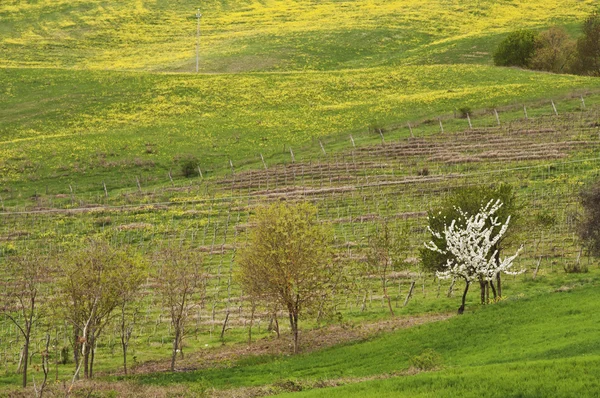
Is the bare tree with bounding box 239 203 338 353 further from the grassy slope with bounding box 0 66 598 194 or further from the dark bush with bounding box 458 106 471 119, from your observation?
the dark bush with bounding box 458 106 471 119

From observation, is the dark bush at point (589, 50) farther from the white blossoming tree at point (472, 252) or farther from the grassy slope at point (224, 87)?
the white blossoming tree at point (472, 252)

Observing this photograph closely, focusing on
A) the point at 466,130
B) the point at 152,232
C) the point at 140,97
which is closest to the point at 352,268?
the point at 152,232

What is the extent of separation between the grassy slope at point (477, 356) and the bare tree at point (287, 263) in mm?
4849

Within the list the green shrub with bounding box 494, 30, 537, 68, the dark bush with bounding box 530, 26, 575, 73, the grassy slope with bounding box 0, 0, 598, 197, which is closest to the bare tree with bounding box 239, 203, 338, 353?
the grassy slope with bounding box 0, 0, 598, 197

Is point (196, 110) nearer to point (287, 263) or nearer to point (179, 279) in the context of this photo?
point (179, 279)

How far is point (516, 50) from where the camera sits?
15962 cm

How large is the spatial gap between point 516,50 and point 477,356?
12630cm

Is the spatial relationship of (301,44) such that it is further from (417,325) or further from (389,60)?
(417,325)

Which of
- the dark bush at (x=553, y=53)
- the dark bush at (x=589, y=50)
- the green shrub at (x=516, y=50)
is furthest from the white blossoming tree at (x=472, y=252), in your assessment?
the green shrub at (x=516, y=50)

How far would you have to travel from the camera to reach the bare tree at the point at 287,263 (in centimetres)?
5491

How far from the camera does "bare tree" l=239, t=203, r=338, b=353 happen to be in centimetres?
5491

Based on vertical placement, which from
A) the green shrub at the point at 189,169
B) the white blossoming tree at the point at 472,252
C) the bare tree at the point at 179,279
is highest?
the white blossoming tree at the point at 472,252

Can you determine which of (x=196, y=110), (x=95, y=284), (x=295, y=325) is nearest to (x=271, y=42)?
(x=196, y=110)

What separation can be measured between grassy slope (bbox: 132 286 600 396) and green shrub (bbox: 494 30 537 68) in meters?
115
